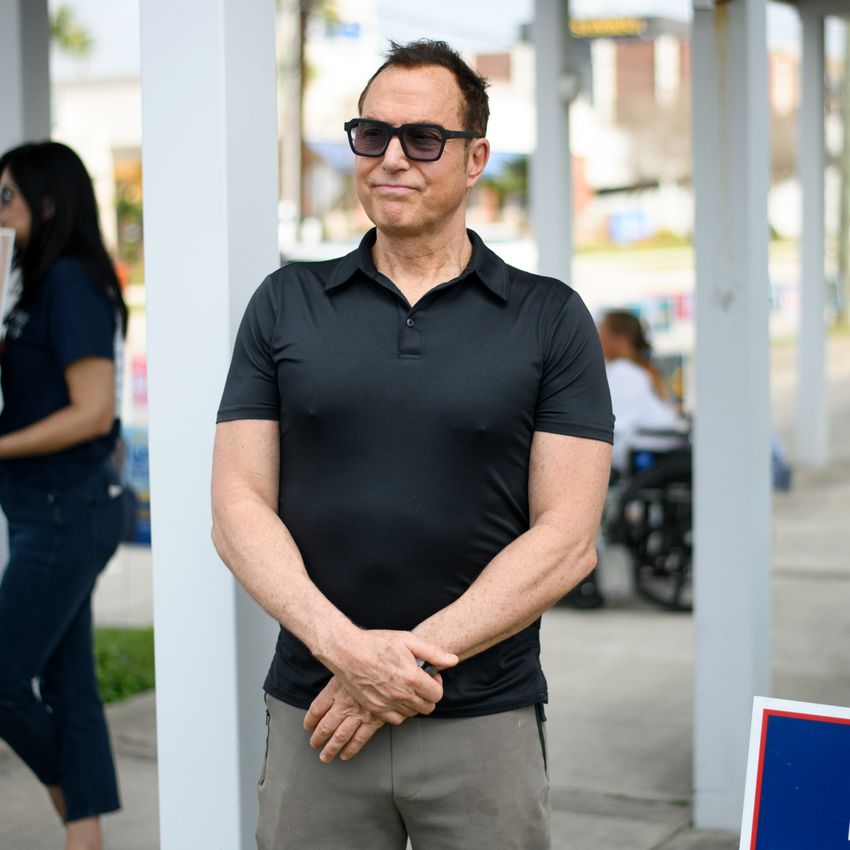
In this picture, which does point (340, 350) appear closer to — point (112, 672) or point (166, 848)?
point (166, 848)

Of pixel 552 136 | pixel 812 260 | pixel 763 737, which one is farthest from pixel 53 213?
pixel 812 260

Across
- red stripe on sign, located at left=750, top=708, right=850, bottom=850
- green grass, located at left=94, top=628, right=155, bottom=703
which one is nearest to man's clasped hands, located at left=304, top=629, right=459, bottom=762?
red stripe on sign, located at left=750, top=708, right=850, bottom=850

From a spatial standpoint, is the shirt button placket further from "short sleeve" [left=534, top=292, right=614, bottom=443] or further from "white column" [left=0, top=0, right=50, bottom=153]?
"white column" [left=0, top=0, right=50, bottom=153]

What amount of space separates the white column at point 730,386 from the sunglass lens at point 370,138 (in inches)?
83.2

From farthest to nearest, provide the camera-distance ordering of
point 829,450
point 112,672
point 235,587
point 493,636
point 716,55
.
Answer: point 829,450
point 112,672
point 716,55
point 235,587
point 493,636

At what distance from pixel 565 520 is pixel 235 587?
2.51ft

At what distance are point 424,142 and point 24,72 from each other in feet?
→ 11.4

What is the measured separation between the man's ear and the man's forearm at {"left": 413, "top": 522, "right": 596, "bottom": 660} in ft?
2.07

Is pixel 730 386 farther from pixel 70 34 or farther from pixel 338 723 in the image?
pixel 70 34

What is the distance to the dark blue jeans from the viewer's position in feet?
12.2

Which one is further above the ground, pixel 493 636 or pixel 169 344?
pixel 169 344

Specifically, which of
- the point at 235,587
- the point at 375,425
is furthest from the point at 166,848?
the point at 375,425

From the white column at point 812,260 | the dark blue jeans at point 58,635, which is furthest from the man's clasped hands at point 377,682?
the white column at point 812,260

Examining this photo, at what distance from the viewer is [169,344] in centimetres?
292
